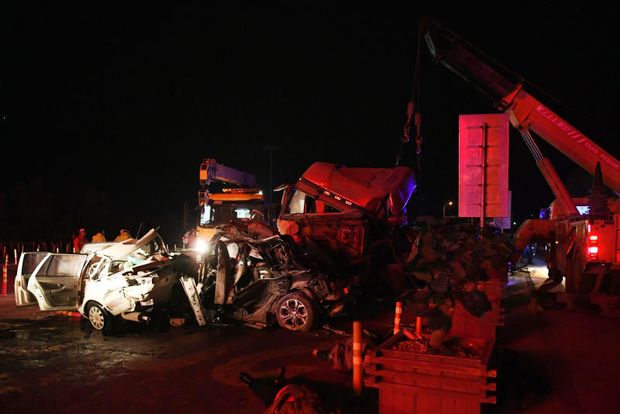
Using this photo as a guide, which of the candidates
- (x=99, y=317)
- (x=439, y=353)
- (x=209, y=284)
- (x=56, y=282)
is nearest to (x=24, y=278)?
(x=56, y=282)

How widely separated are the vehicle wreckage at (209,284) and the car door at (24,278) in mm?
382

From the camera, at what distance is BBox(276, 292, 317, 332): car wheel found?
9.48 meters

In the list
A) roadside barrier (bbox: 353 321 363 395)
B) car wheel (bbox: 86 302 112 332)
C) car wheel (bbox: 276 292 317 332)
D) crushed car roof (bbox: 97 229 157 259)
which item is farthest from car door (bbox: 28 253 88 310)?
roadside barrier (bbox: 353 321 363 395)

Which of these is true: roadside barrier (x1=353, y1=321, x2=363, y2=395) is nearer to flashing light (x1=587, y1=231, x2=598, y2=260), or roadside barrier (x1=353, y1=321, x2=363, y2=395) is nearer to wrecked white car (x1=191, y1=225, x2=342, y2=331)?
wrecked white car (x1=191, y1=225, x2=342, y2=331)

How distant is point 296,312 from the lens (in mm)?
9641

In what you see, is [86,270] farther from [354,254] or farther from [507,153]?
[507,153]

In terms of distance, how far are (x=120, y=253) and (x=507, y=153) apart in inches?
282

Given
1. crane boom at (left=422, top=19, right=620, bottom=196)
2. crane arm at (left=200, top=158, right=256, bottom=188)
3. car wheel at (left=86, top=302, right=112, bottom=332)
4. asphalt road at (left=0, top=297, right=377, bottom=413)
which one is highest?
crane boom at (left=422, top=19, right=620, bottom=196)

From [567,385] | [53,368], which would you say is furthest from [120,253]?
[567,385]

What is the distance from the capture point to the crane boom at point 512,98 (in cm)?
1303

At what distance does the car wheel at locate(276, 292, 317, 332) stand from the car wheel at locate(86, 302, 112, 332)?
3.11 m

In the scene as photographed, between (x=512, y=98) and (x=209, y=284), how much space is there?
9.18m

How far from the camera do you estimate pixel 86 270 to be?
32.7ft

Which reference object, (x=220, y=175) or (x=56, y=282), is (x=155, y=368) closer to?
(x=56, y=282)
